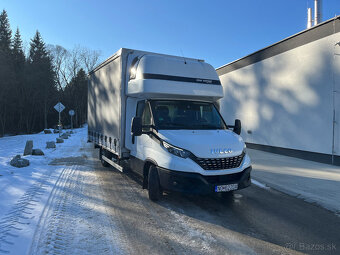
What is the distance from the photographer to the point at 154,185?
5223 millimetres

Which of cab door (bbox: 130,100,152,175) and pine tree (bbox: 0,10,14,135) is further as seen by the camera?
pine tree (bbox: 0,10,14,135)

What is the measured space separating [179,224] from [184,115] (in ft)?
7.96

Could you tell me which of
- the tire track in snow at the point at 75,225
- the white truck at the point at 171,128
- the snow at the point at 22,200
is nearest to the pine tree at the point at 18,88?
the snow at the point at 22,200

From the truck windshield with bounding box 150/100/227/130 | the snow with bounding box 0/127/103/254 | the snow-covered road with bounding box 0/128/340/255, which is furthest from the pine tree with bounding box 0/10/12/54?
the truck windshield with bounding box 150/100/227/130

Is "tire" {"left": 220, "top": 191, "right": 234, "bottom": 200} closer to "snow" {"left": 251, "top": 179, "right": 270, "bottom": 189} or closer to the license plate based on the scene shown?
the license plate

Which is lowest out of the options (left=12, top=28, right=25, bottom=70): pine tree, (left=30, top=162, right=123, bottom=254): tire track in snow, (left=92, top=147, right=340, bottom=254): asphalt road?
(left=92, top=147, right=340, bottom=254): asphalt road

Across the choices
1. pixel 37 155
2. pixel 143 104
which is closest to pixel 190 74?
pixel 143 104

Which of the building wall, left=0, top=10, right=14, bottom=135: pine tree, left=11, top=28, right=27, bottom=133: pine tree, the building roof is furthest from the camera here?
left=11, top=28, right=27, bottom=133: pine tree

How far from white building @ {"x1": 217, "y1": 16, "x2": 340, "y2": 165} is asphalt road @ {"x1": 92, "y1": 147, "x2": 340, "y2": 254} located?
607cm

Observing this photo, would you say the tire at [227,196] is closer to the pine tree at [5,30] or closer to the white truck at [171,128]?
the white truck at [171,128]

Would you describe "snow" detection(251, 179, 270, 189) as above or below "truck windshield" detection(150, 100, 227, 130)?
below

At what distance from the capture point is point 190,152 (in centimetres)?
466

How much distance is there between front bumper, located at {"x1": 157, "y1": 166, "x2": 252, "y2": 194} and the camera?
15.1ft

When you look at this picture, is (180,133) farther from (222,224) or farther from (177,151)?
(222,224)
